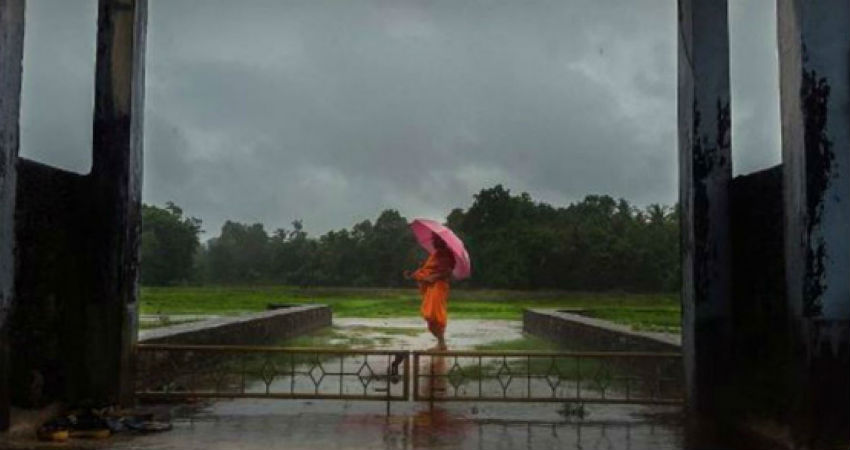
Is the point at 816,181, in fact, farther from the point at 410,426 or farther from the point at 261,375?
the point at 261,375

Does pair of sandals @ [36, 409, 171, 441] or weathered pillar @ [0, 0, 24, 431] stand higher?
weathered pillar @ [0, 0, 24, 431]

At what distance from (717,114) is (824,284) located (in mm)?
2250

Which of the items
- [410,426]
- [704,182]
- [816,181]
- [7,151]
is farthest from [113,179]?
[816,181]

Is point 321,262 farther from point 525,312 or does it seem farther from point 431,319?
point 431,319

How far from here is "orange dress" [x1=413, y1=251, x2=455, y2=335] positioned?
12.5 m

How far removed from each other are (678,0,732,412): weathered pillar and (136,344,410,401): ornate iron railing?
2635 millimetres

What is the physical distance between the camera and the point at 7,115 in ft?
21.9

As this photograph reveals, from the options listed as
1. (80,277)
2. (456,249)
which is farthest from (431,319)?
(80,277)

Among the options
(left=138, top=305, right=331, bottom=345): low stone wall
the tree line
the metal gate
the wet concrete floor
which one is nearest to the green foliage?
the tree line

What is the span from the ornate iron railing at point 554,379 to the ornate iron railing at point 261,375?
0.46 meters

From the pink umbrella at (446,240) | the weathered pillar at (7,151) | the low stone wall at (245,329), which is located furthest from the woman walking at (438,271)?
the weathered pillar at (7,151)

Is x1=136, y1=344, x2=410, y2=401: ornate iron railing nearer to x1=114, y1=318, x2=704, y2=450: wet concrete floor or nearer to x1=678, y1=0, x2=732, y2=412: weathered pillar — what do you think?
x1=114, y1=318, x2=704, y2=450: wet concrete floor

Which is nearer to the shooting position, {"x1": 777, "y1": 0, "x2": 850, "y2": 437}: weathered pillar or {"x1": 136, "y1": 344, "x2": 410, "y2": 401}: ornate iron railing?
{"x1": 777, "y1": 0, "x2": 850, "y2": 437}: weathered pillar

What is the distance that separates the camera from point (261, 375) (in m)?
11.1
